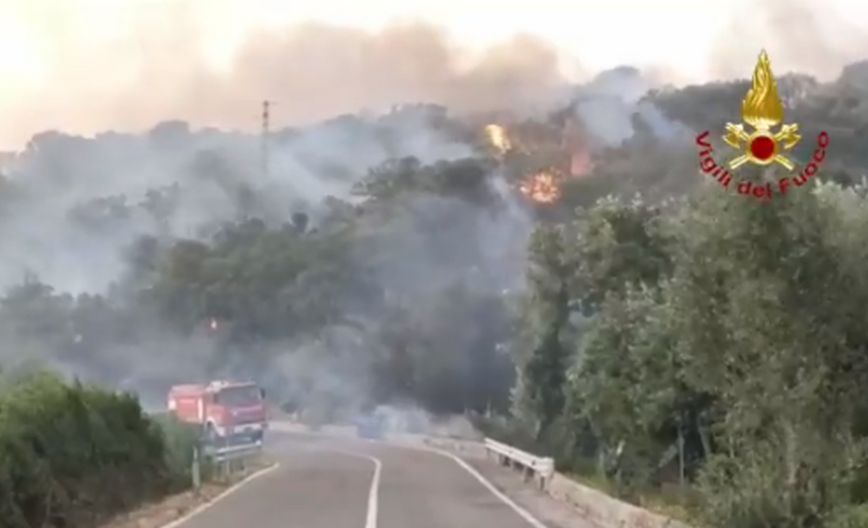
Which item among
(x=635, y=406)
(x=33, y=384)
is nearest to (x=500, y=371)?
(x=635, y=406)

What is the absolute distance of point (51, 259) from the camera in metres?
109

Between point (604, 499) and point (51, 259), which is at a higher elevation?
point (51, 259)

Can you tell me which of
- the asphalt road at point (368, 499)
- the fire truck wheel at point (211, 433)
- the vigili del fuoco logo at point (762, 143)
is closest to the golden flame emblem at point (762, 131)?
the vigili del fuoco logo at point (762, 143)

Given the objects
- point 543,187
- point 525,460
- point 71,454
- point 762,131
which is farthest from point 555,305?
point 543,187

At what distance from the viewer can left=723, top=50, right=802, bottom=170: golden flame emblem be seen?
54.6ft

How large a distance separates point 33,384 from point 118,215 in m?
93.3

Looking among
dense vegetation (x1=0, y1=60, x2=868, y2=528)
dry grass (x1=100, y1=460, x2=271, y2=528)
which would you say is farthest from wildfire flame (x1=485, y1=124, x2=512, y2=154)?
dry grass (x1=100, y1=460, x2=271, y2=528)

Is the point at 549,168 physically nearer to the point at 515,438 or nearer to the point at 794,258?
the point at 515,438

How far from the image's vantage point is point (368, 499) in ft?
98.7

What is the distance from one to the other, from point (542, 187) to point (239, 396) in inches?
1591

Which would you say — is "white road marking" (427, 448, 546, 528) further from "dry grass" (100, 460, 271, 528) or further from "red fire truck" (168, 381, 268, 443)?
"red fire truck" (168, 381, 268, 443)

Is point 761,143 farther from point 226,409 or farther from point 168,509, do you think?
point 226,409

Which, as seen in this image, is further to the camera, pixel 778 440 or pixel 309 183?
pixel 309 183

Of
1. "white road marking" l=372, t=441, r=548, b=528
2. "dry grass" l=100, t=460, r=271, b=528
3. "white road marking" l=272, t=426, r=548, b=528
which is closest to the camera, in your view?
"white road marking" l=272, t=426, r=548, b=528
